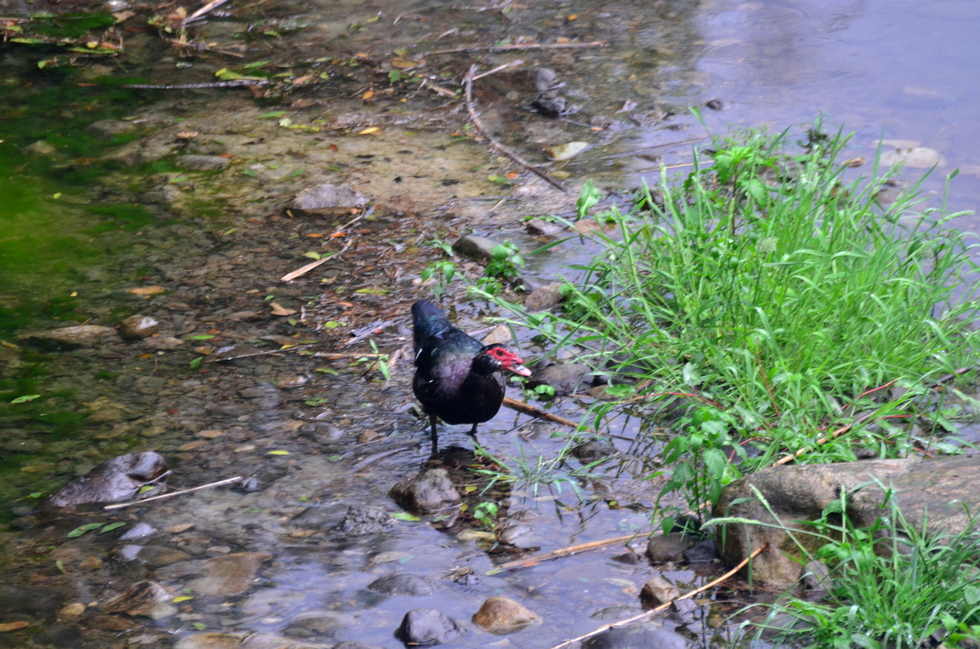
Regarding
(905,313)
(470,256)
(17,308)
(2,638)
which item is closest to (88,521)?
(2,638)

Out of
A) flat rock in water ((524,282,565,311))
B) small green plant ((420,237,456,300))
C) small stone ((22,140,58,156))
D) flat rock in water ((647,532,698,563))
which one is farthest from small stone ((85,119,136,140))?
flat rock in water ((647,532,698,563))

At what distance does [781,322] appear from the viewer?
3.83 m

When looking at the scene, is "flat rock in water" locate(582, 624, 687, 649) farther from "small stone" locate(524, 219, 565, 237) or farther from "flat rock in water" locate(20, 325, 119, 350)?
"flat rock in water" locate(20, 325, 119, 350)

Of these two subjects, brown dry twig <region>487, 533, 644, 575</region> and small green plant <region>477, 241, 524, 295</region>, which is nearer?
brown dry twig <region>487, 533, 644, 575</region>

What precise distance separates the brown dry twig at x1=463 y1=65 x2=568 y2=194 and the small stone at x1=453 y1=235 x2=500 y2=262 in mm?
795

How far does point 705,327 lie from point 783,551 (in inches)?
47.4

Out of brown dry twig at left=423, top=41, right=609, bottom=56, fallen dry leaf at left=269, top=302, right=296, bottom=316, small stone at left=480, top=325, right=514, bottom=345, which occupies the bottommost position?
small stone at left=480, top=325, right=514, bottom=345

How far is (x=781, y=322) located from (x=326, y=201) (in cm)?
331

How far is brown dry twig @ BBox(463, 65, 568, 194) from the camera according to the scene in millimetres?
5933

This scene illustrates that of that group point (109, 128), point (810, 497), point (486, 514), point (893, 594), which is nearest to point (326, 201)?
point (109, 128)

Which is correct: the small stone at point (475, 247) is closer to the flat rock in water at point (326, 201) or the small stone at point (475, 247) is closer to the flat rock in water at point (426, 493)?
the flat rock in water at point (326, 201)

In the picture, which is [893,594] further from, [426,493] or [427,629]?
[426,493]

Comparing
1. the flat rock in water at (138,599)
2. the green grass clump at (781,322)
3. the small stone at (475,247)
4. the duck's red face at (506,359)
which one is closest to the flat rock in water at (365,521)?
the flat rock in water at (138,599)

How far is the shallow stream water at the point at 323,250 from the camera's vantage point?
3.21m
